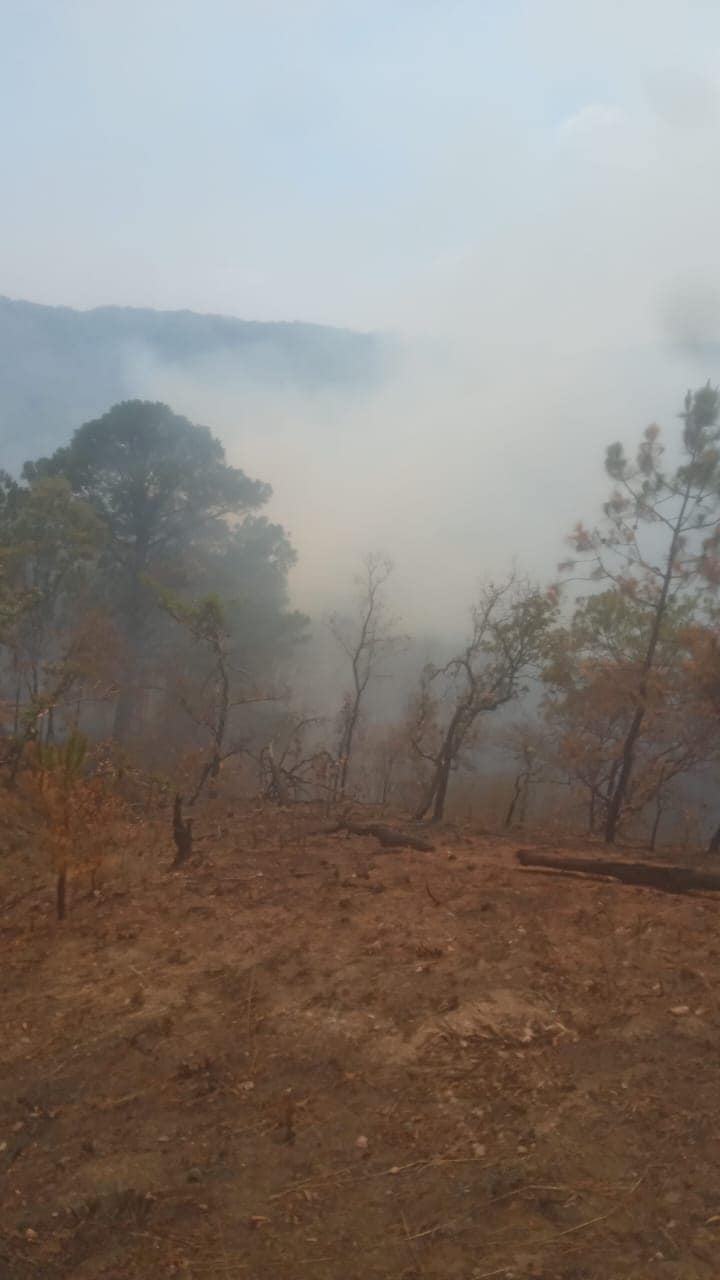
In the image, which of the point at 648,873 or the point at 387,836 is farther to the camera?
the point at 387,836

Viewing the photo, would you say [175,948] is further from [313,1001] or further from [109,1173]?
[109,1173]

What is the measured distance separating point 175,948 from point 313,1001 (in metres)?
1.97

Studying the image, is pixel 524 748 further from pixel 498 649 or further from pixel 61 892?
pixel 61 892

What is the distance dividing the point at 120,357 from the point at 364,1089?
146253 mm

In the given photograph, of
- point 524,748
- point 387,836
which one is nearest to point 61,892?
point 387,836

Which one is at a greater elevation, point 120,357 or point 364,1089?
point 120,357

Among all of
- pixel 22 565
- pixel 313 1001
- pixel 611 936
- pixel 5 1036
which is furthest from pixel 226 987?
pixel 22 565

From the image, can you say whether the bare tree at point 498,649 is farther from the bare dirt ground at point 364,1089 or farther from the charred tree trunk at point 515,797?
the bare dirt ground at point 364,1089

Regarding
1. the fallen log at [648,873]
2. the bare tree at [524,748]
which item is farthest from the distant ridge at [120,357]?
the fallen log at [648,873]

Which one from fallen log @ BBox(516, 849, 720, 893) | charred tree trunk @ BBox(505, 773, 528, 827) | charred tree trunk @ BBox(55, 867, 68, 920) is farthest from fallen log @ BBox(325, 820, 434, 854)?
charred tree trunk @ BBox(55, 867, 68, 920)

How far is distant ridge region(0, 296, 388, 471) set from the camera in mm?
118562

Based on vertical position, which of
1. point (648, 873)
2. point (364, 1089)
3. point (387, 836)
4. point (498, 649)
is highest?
point (498, 649)

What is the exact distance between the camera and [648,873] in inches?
404

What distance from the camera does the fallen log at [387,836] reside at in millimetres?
13382
